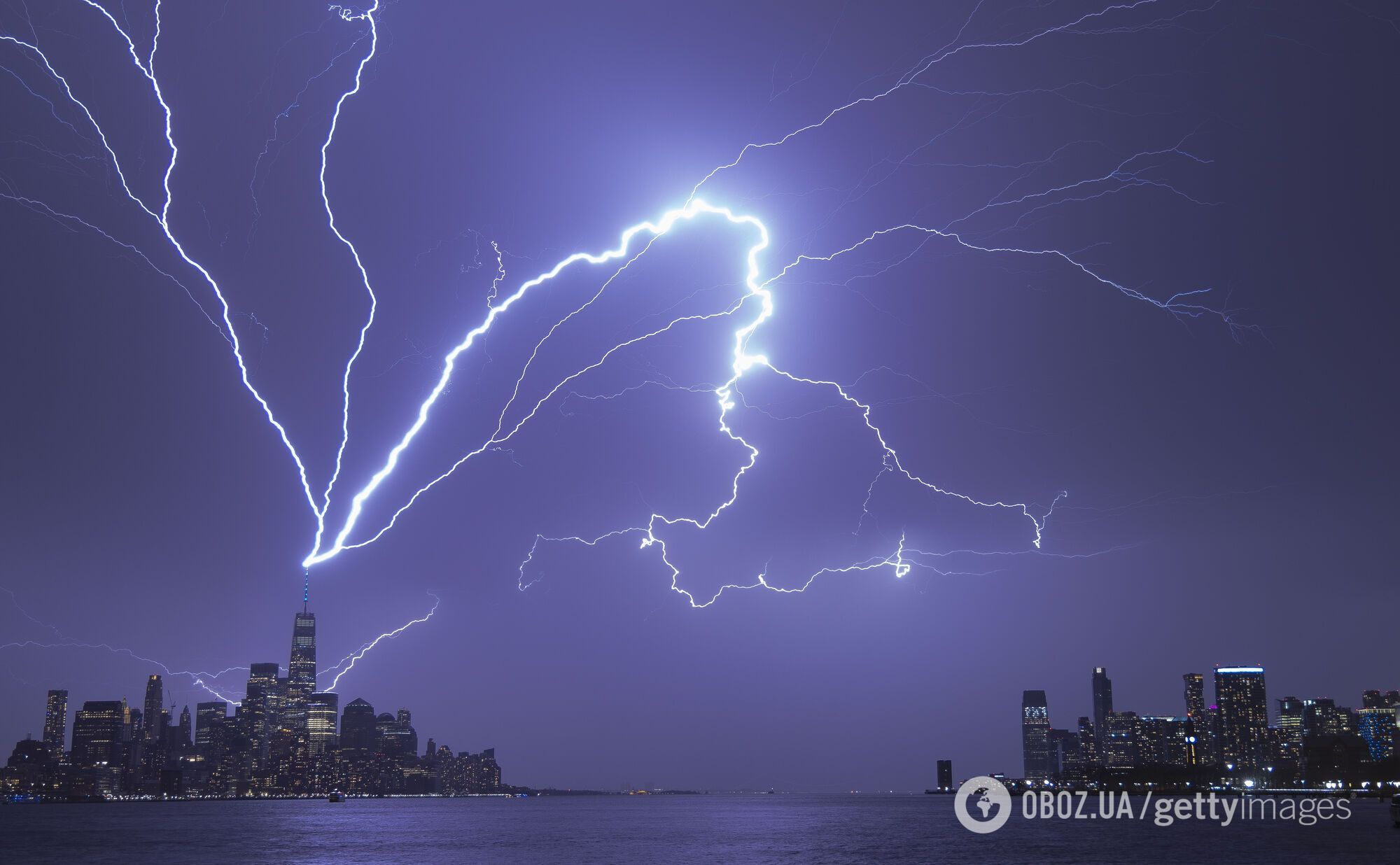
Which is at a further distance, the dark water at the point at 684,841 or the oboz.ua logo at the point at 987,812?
the oboz.ua logo at the point at 987,812

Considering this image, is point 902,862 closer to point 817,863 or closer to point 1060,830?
point 817,863

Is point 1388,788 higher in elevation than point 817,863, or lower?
lower

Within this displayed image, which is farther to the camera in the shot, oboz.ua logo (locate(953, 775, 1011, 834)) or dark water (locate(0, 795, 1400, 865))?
oboz.ua logo (locate(953, 775, 1011, 834))

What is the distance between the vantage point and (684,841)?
59.2 metres

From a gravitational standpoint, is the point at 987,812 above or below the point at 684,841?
below

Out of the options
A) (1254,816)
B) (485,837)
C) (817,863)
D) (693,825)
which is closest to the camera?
(817,863)

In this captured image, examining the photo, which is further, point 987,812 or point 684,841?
point 987,812

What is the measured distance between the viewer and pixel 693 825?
8162 centimetres

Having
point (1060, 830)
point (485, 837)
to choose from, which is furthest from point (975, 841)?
point (485, 837)

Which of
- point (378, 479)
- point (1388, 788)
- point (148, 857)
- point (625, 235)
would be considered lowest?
point (1388, 788)

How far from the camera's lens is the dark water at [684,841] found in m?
46.1

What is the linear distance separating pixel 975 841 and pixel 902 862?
17770 millimetres

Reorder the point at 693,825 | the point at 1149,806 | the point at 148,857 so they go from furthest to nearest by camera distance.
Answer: the point at 1149,806 → the point at 693,825 → the point at 148,857

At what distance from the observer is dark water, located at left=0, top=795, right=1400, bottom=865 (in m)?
46.1
